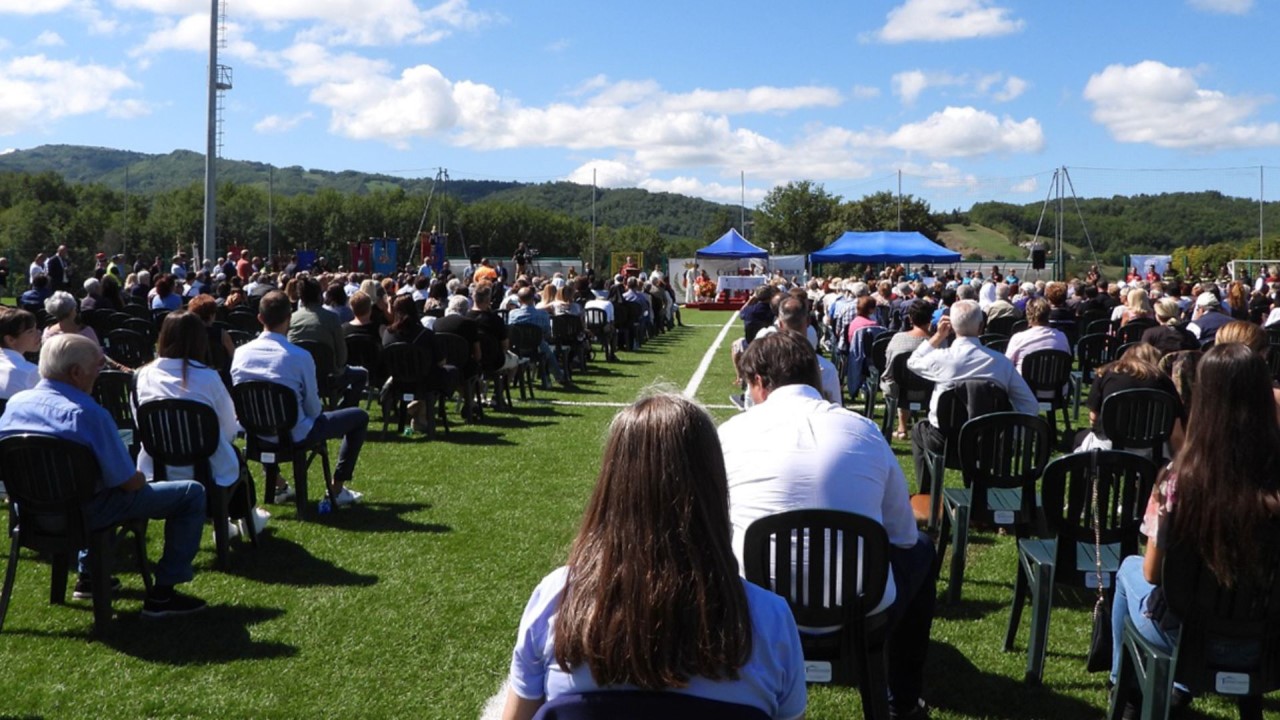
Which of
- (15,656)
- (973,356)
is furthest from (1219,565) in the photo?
(15,656)

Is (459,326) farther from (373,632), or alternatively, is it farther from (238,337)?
(373,632)

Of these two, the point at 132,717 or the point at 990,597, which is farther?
the point at 990,597

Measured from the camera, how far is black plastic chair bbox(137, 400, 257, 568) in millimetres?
5812

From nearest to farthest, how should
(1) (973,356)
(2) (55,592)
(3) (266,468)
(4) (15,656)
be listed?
(4) (15,656) → (2) (55,592) → (1) (973,356) → (3) (266,468)

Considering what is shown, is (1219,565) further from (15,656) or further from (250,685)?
(15,656)

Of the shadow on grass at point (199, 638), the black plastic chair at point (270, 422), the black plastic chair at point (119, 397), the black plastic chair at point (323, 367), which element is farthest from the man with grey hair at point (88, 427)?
the black plastic chair at point (323, 367)

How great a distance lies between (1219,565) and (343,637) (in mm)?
3548

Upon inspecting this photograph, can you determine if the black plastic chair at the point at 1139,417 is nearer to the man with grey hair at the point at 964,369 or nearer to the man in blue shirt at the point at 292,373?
the man with grey hair at the point at 964,369

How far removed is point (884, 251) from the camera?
96.4 ft

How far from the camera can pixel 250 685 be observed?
4504 millimetres

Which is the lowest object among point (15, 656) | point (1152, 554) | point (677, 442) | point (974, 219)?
point (15, 656)

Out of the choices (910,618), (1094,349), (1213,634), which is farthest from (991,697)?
(1094,349)

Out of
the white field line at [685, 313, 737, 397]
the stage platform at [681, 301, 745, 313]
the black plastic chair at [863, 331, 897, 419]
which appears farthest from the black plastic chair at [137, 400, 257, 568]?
the stage platform at [681, 301, 745, 313]

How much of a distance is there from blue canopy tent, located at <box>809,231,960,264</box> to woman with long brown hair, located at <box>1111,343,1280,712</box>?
2609cm
